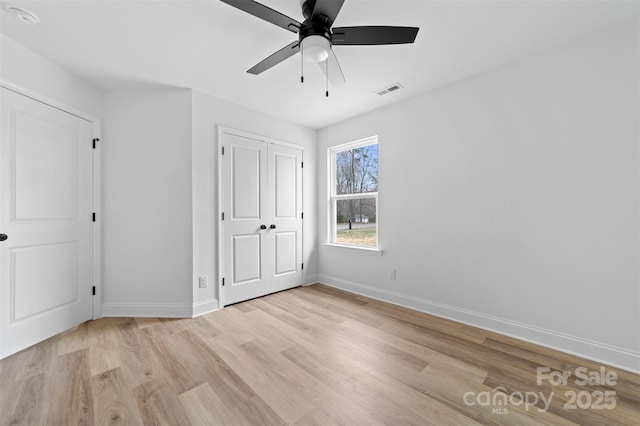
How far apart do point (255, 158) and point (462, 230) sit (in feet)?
→ 8.61

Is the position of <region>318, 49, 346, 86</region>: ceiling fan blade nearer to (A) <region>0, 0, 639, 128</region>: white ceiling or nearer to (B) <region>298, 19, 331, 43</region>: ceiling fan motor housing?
(B) <region>298, 19, 331, 43</region>: ceiling fan motor housing

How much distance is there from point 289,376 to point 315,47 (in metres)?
2.17

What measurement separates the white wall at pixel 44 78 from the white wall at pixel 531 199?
132 inches

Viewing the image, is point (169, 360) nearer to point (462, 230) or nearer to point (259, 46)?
point (259, 46)

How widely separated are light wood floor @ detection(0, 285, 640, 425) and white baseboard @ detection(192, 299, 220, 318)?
19cm

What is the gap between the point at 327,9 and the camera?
1.48 meters

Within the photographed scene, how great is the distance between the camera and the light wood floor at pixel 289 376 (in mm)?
1489

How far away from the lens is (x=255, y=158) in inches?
138

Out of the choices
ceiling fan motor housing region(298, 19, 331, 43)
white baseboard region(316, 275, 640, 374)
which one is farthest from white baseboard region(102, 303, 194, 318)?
ceiling fan motor housing region(298, 19, 331, 43)

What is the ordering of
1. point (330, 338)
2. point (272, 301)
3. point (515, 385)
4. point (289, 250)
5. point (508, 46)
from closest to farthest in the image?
point (515, 385), point (508, 46), point (330, 338), point (272, 301), point (289, 250)

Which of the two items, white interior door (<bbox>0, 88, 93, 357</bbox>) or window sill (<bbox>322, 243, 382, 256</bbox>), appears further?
window sill (<bbox>322, 243, 382, 256</bbox>)

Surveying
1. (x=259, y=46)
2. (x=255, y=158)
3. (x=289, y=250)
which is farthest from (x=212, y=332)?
(x=259, y=46)

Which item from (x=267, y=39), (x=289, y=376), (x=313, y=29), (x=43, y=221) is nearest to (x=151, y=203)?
(x=43, y=221)

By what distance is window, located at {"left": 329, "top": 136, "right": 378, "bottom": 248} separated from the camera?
366 cm
